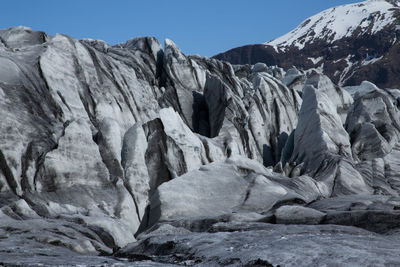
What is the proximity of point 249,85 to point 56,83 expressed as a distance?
44.1 m

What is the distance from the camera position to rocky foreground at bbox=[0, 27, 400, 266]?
18.0 m

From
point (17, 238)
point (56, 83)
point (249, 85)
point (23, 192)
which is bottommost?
point (17, 238)

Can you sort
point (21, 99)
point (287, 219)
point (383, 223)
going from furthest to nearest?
1. point (21, 99)
2. point (287, 219)
3. point (383, 223)

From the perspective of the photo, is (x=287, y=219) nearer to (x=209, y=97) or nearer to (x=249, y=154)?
(x=249, y=154)

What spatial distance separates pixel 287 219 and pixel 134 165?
802 inches

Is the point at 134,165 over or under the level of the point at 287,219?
over

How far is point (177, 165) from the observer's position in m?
44.1

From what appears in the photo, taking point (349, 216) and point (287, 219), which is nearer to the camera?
point (349, 216)

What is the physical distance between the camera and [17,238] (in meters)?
21.0

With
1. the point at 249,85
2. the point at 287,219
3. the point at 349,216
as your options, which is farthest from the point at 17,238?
the point at 249,85

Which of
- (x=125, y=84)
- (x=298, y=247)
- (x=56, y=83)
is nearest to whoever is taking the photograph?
(x=298, y=247)

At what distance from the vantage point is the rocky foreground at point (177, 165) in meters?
18.0

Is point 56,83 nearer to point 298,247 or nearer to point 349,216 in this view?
point 349,216

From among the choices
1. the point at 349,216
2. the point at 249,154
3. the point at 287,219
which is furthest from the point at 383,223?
the point at 249,154
